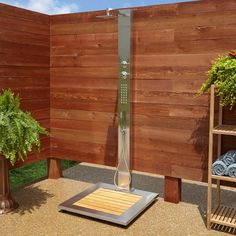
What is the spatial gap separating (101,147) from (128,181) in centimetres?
45

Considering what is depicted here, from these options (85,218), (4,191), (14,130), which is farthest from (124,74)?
(4,191)

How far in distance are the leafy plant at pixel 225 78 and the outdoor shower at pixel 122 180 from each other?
90 centimetres

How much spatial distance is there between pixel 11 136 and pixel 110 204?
104 cm

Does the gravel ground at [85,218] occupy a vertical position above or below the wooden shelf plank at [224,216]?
below

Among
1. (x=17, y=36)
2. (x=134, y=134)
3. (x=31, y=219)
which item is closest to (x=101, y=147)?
(x=134, y=134)

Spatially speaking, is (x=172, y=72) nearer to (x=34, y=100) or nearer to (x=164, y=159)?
(x=164, y=159)

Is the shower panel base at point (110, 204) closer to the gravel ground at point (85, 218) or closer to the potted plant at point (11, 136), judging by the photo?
the gravel ground at point (85, 218)

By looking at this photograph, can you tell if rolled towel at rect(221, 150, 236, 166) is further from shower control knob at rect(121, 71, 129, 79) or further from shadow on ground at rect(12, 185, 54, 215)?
shadow on ground at rect(12, 185, 54, 215)

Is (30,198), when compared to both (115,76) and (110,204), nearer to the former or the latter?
(110,204)

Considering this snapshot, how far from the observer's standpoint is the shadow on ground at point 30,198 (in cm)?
306

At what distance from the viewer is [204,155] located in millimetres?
3000

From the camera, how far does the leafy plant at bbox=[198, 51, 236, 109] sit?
2438 mm

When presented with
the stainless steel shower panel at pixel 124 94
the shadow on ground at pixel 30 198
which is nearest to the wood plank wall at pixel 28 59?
the shadow on ground at pixel 30 198

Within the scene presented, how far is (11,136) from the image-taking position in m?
2.70
